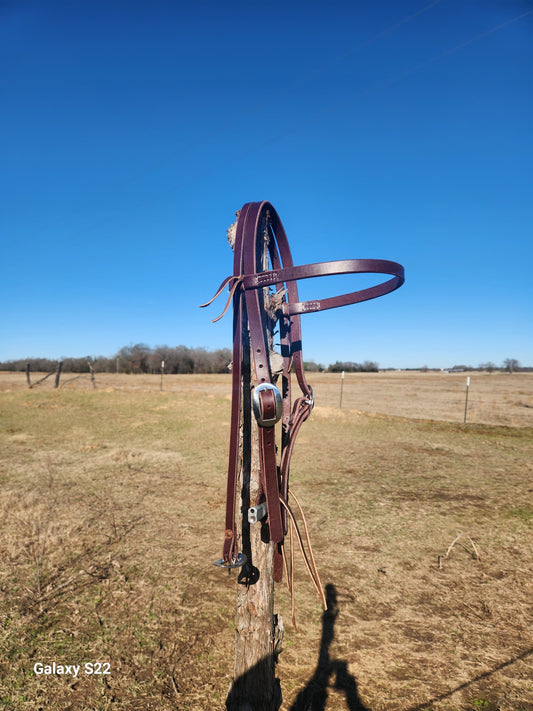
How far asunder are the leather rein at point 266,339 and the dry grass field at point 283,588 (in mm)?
1633

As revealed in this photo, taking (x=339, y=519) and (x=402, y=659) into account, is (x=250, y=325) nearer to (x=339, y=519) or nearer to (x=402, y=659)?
(x=402, y=659)

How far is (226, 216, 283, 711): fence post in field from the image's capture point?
2088mm

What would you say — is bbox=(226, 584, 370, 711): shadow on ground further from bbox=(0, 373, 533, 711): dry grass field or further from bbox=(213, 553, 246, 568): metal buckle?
bbox=(213, 553, 246, 568): metal buckle

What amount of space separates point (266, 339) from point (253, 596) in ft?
4.60

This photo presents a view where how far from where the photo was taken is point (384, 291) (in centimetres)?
197

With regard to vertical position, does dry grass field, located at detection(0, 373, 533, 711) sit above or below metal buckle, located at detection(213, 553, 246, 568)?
below

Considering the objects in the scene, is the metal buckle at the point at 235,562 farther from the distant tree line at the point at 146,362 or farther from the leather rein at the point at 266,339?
the distant tree line at the point at 146,362

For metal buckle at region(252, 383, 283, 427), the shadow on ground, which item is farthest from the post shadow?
metal buckle at region(252, 383, 283, 427)

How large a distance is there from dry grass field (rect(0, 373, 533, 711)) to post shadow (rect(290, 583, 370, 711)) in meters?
0.01

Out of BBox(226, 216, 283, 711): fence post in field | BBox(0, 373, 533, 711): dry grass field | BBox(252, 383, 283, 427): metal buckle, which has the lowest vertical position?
BBox(0, 373, 533, 711): dry grass field

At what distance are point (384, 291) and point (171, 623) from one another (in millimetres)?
3515

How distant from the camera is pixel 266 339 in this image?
2.09m

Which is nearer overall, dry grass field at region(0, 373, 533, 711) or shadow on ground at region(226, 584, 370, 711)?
shadow on ground at region(226, 584, 370, 711)

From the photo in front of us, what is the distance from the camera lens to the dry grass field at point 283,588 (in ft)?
9.27
